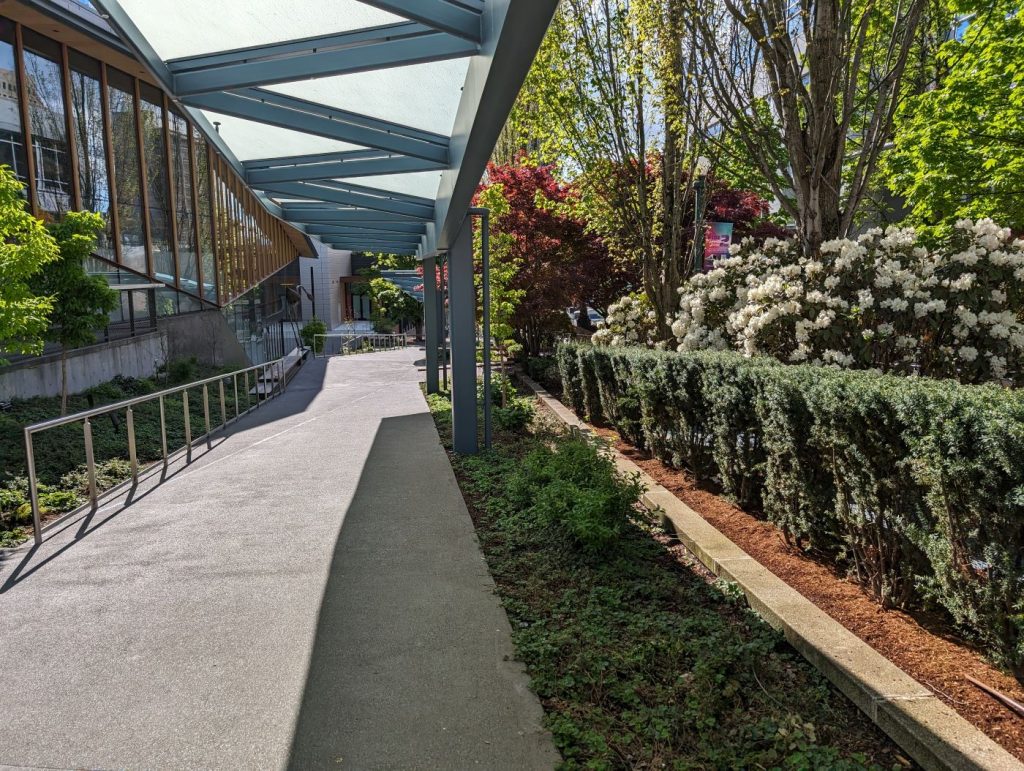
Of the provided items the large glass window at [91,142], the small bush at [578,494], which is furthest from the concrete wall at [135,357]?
the small bush at [578,494]

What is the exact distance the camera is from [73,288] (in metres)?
11.2

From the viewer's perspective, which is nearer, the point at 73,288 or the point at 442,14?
the point at 442,14

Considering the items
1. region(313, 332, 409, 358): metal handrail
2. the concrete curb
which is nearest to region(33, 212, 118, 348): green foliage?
the concrete curb

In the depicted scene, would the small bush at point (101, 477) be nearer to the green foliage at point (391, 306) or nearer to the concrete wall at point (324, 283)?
the green foliage at point (391, 306)

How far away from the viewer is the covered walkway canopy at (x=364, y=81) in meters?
3.70

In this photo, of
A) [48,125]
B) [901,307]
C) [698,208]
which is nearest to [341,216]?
[698,208]

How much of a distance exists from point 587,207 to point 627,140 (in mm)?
1481

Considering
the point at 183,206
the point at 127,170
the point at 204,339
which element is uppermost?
the point at 127,170

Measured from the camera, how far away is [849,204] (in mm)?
7609

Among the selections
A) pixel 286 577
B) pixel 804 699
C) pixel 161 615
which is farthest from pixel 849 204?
pixel 161 615

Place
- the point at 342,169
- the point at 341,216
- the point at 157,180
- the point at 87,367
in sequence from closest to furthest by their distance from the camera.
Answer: the point at 342,169
the point at 341,216
the point at 87,367
the point at 157,180

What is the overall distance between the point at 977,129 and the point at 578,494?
10.7 m

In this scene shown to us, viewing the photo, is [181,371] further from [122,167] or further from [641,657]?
[641,657]

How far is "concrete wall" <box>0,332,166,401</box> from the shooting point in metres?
11.5
